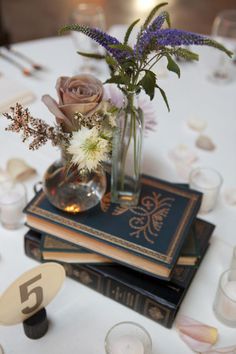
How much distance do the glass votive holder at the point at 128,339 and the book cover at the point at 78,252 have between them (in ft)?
0.50

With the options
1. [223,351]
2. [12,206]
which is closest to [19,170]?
[12,206]

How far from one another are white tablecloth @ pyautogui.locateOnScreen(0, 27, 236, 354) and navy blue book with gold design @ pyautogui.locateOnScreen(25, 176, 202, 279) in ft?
0.38

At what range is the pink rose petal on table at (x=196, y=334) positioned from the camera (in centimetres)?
92

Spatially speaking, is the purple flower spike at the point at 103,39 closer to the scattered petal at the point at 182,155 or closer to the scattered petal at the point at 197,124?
the scattered petal at the point at 182,155

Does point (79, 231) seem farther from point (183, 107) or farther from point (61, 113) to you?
point (183, 107)

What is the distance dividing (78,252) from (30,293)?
160 mm

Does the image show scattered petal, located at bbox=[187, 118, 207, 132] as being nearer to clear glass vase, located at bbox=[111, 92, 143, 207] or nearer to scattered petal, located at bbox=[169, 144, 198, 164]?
scattered petal, located at bbox=[169, 144, 198, 164]

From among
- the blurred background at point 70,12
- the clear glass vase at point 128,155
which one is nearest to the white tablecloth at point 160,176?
the clear glass vase at point 128,155

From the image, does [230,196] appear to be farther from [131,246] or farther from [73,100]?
[73,100]

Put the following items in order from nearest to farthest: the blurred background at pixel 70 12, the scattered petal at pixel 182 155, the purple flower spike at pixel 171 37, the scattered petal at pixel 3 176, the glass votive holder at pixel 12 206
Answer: the purple flower spike at pixel 171 37
the glass votive holder at pixel 12 206
the scattered petal at pixel 3 176
the scattered petal at pixel 182 155
the blurred background at pixel 70 12

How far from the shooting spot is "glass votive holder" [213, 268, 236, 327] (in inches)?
36.8

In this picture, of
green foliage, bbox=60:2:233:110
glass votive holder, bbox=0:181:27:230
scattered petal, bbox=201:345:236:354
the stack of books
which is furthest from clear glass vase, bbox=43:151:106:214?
scattered petal, bbox=201:345:236:354

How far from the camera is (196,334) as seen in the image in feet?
3.04

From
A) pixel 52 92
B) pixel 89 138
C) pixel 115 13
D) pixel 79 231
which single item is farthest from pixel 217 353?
pixel 115 13
